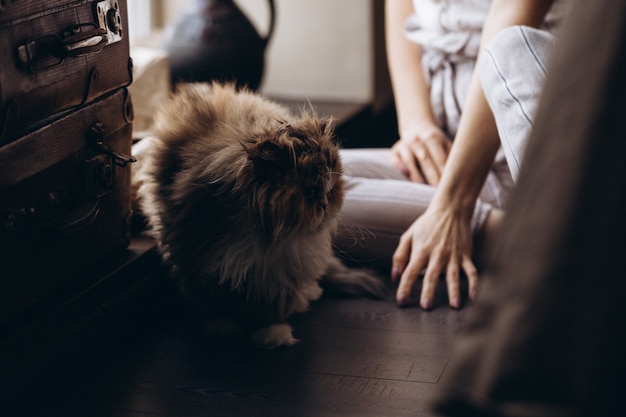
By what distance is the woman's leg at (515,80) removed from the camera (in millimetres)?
1306

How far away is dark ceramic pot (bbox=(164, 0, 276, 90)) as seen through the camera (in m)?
2.23

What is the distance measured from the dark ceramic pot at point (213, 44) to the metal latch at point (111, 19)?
95 cm

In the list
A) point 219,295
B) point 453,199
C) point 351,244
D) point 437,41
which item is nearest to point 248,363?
point 219,295

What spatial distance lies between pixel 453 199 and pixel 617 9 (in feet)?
3.01

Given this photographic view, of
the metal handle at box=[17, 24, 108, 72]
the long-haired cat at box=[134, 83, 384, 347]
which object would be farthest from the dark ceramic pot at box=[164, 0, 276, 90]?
the metal handle at box=[17, 24, 108, 72]

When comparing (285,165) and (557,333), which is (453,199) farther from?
(557,333)

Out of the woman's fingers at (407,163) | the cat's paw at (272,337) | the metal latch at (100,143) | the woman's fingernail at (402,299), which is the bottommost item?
the woman's fingernail at (402,299)

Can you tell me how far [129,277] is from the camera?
1379mm

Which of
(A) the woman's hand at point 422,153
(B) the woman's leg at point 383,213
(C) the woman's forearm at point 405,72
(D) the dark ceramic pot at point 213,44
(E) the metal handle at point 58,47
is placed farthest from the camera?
(D) the dark ceramic pot at point 213,44

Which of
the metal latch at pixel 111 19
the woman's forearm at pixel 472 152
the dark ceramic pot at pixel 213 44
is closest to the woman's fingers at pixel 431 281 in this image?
the woman's forearm at pixel 472 152

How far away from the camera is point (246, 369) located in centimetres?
121

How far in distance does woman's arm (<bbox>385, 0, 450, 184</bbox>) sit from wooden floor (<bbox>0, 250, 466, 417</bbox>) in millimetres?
399

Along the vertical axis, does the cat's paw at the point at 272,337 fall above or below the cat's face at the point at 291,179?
below

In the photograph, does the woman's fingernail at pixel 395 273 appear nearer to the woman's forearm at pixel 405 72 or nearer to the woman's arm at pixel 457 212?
the woman's arm at pixel 457 212
